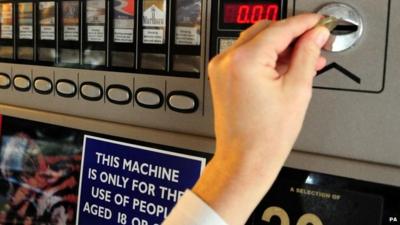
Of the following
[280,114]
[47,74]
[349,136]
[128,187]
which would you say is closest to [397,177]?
[349,136]

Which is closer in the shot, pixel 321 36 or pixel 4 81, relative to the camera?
pixel 321 36

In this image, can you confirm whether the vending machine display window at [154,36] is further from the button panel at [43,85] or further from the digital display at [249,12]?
the button panel at [43,85]

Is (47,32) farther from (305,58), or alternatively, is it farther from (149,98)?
(305,58)

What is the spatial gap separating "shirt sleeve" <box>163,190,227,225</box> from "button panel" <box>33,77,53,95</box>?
1.63 feet

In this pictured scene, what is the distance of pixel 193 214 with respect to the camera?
66 cm

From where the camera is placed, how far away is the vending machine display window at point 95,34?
0.99 meters

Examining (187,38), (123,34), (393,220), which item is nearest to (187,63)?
(187,38)

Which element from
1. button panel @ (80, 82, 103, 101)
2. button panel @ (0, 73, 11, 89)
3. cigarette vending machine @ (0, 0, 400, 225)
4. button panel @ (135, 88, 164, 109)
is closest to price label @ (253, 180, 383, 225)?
cigarette vending machine @ (0, 0, 400, 225)

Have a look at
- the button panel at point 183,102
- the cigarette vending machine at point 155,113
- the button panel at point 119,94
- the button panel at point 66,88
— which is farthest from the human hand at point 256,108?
the button panel at point 66,88

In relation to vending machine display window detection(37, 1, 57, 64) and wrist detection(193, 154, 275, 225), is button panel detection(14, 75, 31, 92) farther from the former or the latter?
wrist detection(193, 154, 275, 225)

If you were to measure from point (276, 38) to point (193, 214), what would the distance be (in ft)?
0.75

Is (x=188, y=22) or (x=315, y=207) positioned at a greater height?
(x=188, y=22)

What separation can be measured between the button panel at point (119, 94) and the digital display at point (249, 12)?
229mm

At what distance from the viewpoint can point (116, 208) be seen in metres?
1.03
